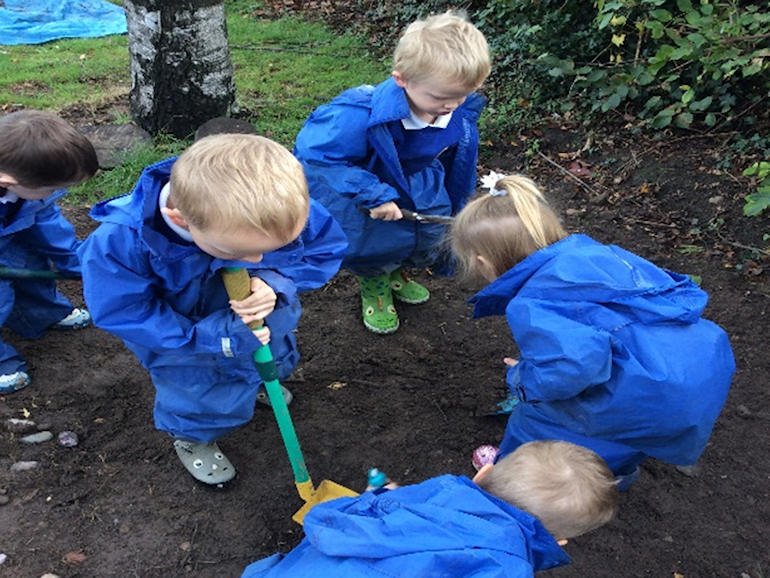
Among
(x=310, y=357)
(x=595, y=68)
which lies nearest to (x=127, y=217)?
(x=310, y=357)

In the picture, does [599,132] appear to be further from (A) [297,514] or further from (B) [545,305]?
(A) [297,514]

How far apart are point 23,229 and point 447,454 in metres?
1.97

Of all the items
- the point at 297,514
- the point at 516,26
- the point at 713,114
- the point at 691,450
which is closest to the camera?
the point at 691,450

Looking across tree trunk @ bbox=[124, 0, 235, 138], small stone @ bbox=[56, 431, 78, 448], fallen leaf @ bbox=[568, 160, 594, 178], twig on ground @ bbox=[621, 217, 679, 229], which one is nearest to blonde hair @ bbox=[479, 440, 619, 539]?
small stone @ bbox=[56, 431, 78, 448]

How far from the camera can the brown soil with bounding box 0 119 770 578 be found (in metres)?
2.36

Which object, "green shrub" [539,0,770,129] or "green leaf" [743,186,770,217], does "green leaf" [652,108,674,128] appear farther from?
"green leaf" [743,186,770,217]

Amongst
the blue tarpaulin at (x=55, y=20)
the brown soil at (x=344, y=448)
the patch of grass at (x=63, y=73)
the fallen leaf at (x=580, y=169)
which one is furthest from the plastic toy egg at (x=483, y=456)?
the blue tarpaulin at (x=55, y=20)

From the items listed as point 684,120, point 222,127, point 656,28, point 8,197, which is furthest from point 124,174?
point 684,120

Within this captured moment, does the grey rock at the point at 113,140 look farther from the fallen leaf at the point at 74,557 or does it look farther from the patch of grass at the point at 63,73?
the fallen leaf at the point at 74,557

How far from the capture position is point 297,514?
2.43 meters

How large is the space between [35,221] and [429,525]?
7.33ft

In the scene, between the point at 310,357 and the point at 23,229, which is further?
the point at 310,357

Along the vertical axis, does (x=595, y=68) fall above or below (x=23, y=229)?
above

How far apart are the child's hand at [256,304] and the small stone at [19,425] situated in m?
1.25
